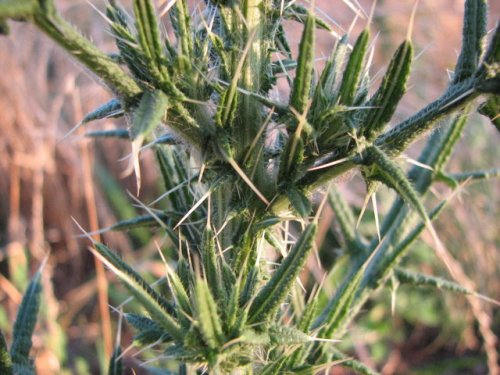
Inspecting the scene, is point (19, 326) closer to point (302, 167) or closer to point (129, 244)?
point (302, 167)

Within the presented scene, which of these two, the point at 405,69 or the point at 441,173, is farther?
the point at 441,173

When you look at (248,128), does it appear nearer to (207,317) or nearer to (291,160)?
(291,160)

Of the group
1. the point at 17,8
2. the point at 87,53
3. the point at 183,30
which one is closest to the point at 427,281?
the point at 183,30

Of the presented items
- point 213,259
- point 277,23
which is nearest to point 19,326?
point 213,259

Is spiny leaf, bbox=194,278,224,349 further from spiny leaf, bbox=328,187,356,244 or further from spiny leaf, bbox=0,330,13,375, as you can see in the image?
spiny leaf, bbox=328,187,356,244

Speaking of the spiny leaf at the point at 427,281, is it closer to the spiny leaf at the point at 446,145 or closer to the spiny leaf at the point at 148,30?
the spiny leaf at the point at 446,145

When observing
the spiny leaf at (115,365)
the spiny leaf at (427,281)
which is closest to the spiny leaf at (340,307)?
the spiny leaf at (427,281)

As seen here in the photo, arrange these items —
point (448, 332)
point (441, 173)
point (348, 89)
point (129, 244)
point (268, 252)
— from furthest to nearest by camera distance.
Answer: point (129, 244) < point (448, 332) < point (441, 173) < point (268, 252) < point (348, 89)
